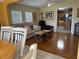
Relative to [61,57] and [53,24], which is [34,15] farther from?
[61,57]

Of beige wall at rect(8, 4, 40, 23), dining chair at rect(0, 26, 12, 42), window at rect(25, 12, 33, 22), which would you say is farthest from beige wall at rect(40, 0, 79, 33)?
dining chair at rect(0, 26, 12, 42)

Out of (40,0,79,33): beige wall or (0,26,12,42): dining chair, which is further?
(40,0,79,33): beige wall

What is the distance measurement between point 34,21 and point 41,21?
674 millimetres

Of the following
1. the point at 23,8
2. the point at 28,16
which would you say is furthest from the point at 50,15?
the point at 23,8

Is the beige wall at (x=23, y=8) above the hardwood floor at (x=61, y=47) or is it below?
above

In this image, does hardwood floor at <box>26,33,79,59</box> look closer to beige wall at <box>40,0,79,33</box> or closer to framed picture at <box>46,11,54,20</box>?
beige wall at <box>40,0,79,33</box>

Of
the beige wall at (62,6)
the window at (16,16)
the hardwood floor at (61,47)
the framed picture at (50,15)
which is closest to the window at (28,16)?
the window at (16,16)

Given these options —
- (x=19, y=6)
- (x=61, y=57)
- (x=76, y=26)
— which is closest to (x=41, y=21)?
(x=19, y=6)

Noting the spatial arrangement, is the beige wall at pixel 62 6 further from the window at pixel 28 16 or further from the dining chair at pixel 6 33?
the dining chair at pixel 6 33

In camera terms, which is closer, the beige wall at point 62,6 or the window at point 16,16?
the window at point 16,16

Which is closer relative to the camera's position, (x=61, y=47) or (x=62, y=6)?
(x=61, y=47)

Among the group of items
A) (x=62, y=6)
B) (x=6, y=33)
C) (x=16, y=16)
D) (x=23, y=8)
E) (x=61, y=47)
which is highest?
(x=62, y=6)

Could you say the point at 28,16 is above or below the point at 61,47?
above

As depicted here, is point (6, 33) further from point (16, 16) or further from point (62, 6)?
point (62, 6)
